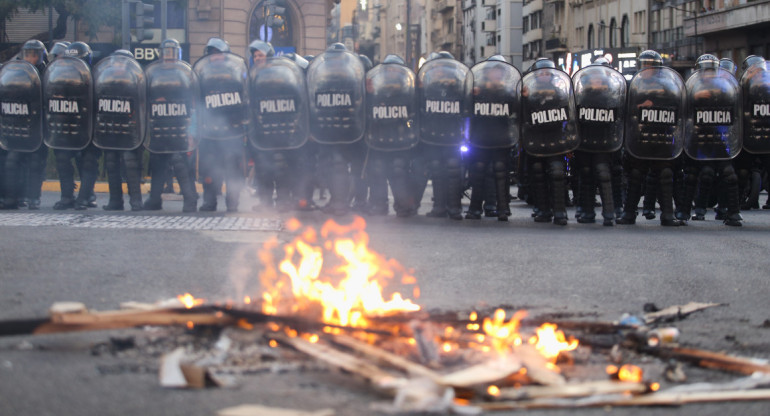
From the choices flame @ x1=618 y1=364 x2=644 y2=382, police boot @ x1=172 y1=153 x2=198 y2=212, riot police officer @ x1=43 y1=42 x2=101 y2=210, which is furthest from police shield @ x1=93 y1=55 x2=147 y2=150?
flame @ x1=618 y1=364 x2=644 y2=382

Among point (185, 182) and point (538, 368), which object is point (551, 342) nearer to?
point (538, 368)

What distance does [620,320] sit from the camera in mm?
6141

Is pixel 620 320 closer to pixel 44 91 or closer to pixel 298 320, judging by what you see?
pixel 298 320

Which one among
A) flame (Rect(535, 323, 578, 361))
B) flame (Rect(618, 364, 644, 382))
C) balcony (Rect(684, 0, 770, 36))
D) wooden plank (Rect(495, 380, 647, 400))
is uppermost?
balcony (Rect(684, 0, 770, 36))

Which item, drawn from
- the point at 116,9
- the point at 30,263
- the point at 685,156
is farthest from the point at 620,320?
the point at 116,9

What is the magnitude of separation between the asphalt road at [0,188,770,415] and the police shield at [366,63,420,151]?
3.18 feet

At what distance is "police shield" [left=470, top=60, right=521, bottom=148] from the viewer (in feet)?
42.9

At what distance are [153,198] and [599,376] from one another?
388 inches

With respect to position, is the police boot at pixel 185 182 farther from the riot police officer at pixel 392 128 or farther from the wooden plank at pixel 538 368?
the wooden plank at pixel 538 368

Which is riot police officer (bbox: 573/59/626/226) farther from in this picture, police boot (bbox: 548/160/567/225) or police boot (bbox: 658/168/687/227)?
police boot (bbox: 658/168/687/227)

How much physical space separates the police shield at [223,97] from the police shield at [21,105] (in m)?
2.10

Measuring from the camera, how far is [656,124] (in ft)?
42.7

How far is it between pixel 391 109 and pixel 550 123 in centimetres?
190

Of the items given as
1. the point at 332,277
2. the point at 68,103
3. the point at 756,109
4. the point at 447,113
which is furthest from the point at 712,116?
the point at 68,103
